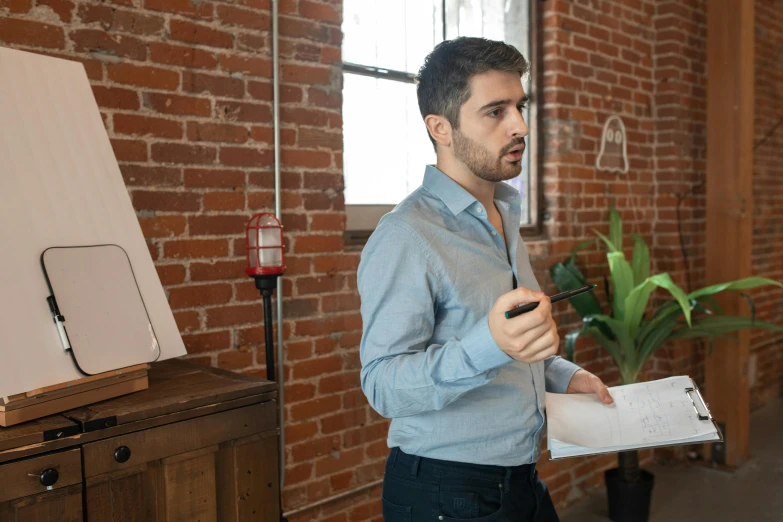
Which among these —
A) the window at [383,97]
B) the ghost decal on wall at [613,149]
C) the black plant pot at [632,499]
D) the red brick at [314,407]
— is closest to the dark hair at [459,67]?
the window at [383,97]

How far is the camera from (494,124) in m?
1.61

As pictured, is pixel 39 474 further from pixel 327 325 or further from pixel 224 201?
pixel 327 325

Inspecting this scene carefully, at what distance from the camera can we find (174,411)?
1424 mm

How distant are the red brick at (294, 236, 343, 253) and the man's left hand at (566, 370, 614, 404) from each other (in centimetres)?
106

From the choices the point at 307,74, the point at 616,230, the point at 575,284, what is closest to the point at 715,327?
the point at 616,230

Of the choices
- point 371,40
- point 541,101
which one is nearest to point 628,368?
point 541,101

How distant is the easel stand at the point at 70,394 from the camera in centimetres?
129

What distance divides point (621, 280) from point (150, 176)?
2287 mm

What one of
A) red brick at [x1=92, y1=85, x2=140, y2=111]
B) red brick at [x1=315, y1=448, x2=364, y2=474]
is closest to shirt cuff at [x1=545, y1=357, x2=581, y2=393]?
red brick at [x1=315, y1=448, x2=364, y2=474]

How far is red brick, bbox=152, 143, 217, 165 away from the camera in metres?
2.10

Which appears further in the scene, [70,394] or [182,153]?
[182,153]

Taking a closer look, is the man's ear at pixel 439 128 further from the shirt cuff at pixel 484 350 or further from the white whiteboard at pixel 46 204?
the white whiteboard at pixel 46 204

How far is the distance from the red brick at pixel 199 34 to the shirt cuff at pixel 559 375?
140cm

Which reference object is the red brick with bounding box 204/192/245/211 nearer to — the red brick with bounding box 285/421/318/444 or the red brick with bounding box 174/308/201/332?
the red brick with bounding box 174/308/201/332
